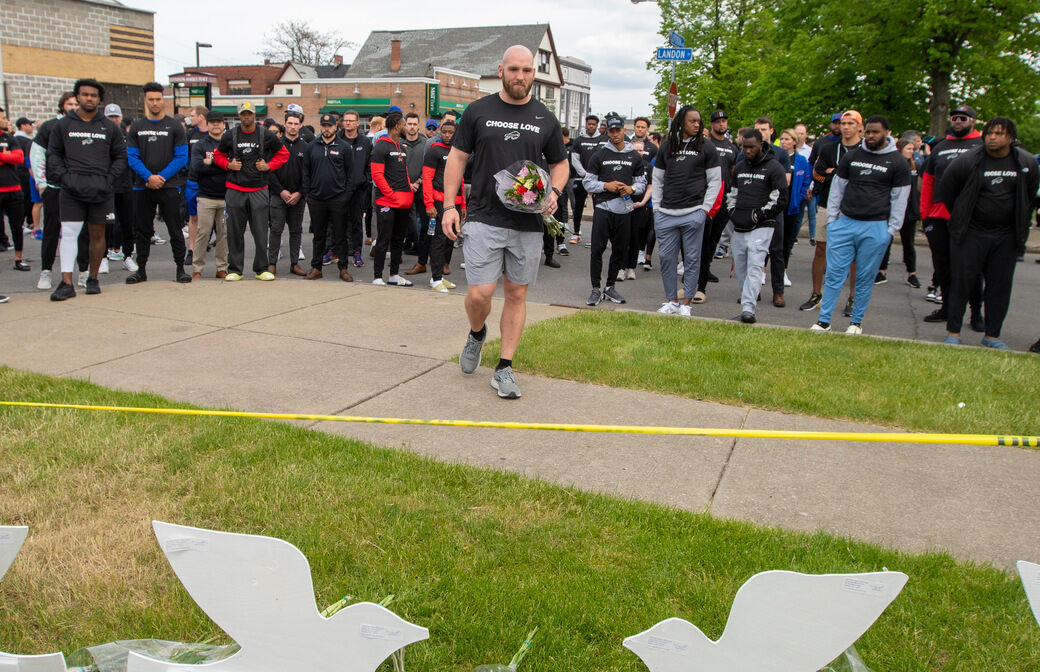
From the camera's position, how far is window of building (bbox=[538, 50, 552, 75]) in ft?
260

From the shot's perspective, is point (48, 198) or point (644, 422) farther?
point (48, 198)

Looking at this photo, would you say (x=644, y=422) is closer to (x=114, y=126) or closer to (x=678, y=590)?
(x=678, y=590)

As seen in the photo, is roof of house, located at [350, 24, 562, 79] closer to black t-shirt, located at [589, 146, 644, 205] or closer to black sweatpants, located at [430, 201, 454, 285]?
black sweatpants, located at [430, 201, 454, 285]

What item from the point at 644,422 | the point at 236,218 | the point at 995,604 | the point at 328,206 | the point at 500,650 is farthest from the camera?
the point at 328,206

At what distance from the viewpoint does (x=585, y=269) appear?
11.9m

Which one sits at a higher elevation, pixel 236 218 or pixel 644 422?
pixel 236 218

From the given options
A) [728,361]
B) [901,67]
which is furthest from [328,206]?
[901,67]

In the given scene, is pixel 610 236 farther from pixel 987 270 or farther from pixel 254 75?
pixel 254 75

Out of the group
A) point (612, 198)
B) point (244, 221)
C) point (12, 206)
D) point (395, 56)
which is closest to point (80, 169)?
point (244, 221)

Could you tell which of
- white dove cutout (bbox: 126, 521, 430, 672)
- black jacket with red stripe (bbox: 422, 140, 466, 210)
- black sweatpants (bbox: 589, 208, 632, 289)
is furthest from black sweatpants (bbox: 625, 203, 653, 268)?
white dove cutout (bbox: 126, 521, 430, 672)

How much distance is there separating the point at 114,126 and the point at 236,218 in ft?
5.58

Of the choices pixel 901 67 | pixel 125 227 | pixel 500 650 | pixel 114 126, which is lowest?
pixel 500 650

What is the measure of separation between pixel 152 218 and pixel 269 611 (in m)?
8.47

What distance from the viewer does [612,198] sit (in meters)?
9.16
